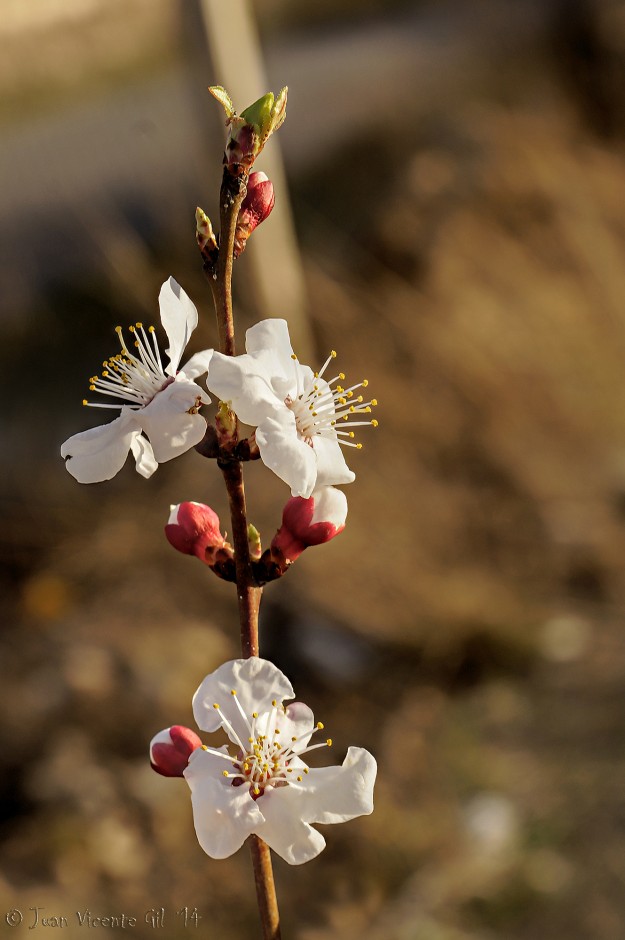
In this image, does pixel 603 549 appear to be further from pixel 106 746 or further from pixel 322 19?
pixel 322 19

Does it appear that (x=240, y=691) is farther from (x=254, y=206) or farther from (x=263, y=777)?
(x=254, y=206)

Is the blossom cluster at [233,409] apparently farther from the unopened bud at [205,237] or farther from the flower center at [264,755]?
the flower center at [264,755]

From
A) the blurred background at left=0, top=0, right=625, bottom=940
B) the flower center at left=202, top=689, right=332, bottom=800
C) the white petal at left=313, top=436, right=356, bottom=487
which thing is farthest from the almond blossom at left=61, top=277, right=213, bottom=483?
the blurred background at left=0, top=0, right=625, bottom=940

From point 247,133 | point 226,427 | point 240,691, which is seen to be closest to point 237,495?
point 226,427

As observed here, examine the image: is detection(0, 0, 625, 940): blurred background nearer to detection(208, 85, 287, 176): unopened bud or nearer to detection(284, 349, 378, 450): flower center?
detection(284, 349, 378, 450): flower center

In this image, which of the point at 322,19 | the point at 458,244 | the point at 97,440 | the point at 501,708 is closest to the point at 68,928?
the point at 501,708

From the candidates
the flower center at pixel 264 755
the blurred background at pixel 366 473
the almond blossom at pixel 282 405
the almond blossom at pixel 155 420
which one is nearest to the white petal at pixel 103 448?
the almond blossom at pixel 155 420
